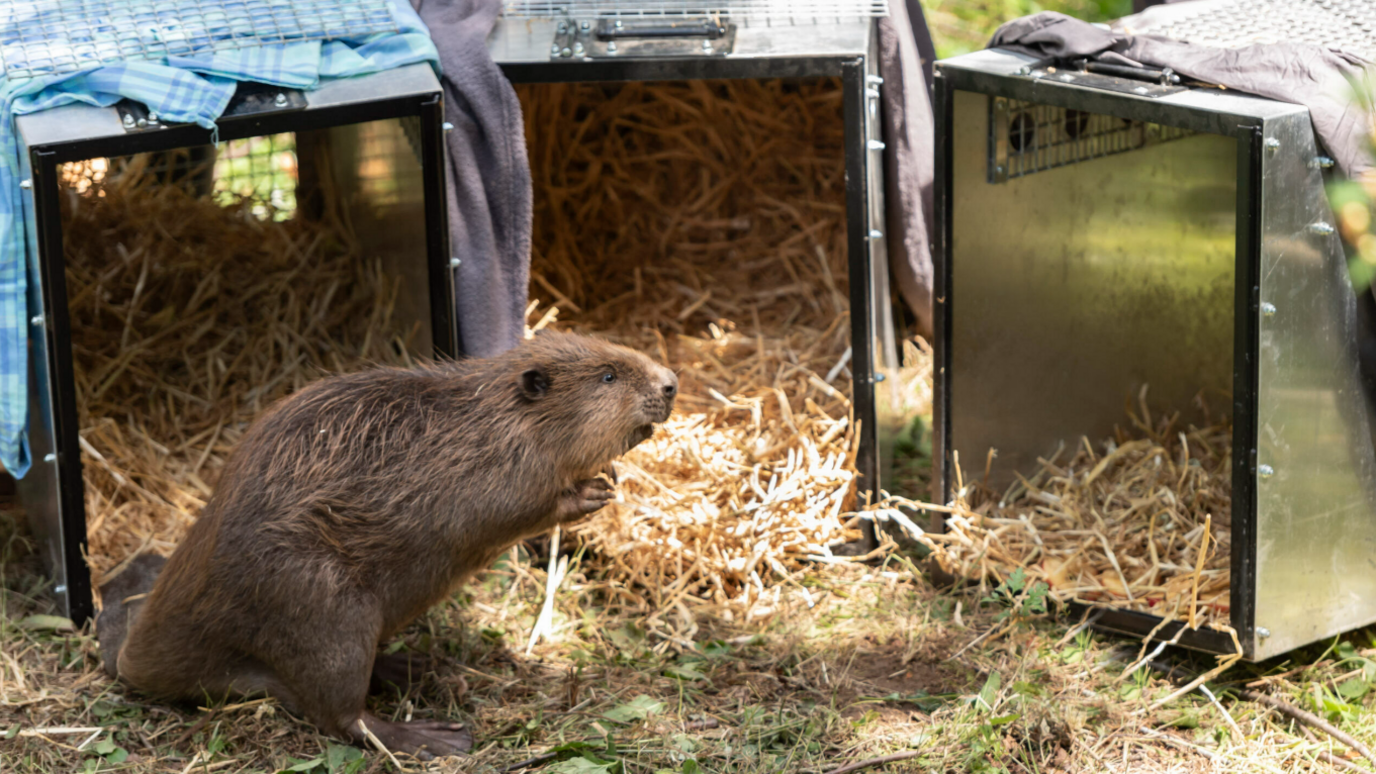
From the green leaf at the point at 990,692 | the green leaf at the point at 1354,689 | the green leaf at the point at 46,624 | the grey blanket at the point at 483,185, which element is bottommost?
the green leaf at the point at 1354,689

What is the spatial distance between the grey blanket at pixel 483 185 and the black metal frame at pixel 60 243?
0.07m

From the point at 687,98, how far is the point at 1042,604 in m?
2.69

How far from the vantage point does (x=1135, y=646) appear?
12.9 ft

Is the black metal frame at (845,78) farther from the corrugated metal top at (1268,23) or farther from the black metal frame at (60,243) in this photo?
the corrugated metal top at (1268,23)

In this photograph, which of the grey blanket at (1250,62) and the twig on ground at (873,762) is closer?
the grey blanket at (1250,62)

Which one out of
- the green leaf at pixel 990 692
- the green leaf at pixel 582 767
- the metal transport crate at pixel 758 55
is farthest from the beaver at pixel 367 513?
the green leaf at pixel 990 692

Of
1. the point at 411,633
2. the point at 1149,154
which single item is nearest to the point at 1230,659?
the point at 1149,154

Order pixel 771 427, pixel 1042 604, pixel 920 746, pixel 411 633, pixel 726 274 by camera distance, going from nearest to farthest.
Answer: pixel 920 746
pixel 1042 604
pixel 411 633
pixel 771 427
pixel 726 274

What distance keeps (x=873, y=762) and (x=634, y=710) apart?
25.6 inches

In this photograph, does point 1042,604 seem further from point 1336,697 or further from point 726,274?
point 726,274

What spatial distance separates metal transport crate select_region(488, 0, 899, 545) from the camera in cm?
405

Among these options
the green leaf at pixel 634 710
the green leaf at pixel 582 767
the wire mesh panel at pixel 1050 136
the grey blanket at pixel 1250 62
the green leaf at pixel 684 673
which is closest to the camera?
the grey blanket at pixel 1250 62

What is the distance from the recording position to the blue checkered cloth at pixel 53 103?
3572mm

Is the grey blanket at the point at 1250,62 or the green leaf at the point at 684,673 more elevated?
the grey blanket at the point at 1250,62
